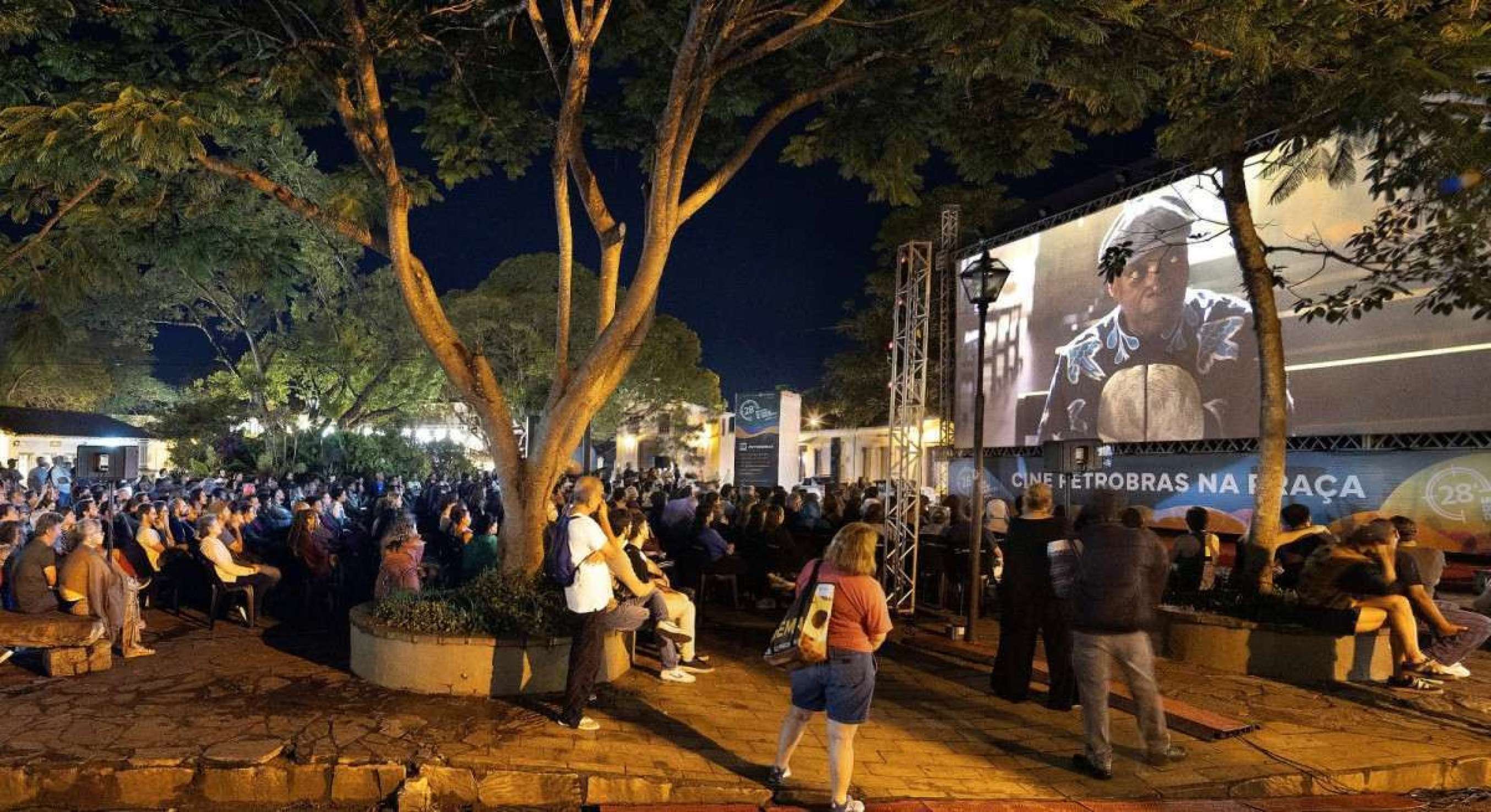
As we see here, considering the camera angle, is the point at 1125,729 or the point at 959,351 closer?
the point at 1125,729

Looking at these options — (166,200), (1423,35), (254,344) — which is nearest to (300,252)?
(166,200)

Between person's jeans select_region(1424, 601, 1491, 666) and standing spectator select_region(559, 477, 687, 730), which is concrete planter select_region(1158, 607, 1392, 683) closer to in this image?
person's jeans select_region(1424, 601, 1491, 666)

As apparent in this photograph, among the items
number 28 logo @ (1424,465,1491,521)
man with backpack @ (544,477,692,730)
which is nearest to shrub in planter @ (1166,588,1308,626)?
number 28 logo @ (1424,465,1491,521)

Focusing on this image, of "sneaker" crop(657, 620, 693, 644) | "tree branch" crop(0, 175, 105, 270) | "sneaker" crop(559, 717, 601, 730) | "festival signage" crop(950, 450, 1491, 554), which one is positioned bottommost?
"sneaker" crop(559, 717, 601, 730)

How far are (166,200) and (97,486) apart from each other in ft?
43.8

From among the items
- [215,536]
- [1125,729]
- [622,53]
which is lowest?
[1125,729]

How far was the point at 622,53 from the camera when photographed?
8.41m

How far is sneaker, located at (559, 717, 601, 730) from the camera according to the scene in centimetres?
550

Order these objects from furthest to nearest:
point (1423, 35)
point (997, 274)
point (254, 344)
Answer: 1. point (254, 344)
2. point (997, 274)
3. point (1423, 35)

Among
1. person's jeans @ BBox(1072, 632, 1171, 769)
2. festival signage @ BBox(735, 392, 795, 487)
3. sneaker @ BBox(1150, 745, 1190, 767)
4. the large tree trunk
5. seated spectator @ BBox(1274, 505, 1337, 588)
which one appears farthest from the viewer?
festival signage @ BBox(735, 392, 795, 487)

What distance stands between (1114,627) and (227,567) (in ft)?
24.4

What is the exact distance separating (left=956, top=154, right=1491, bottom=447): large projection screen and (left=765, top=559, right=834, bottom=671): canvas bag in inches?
256

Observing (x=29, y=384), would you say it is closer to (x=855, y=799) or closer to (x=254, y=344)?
(x=254, y=344)

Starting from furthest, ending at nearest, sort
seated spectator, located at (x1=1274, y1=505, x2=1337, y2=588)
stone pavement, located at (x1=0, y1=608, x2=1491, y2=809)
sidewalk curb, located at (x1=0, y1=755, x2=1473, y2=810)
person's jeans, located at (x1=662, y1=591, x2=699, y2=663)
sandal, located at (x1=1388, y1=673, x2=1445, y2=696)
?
seated spectator, located at (x1=1274, y1=505, x2=1337, y2=588)
sandal, located at (x1=1388, y1=673, x2=1445, y2=696)
person's jeans, located at (x1=662, y1=591, x2=699, y2=663)
stone pavement, located at (x1=0, y1=608, x2=1491, y2=809)
sidewalk curb, located at (x1=0, y1=755, x2=1473, y2=810)
